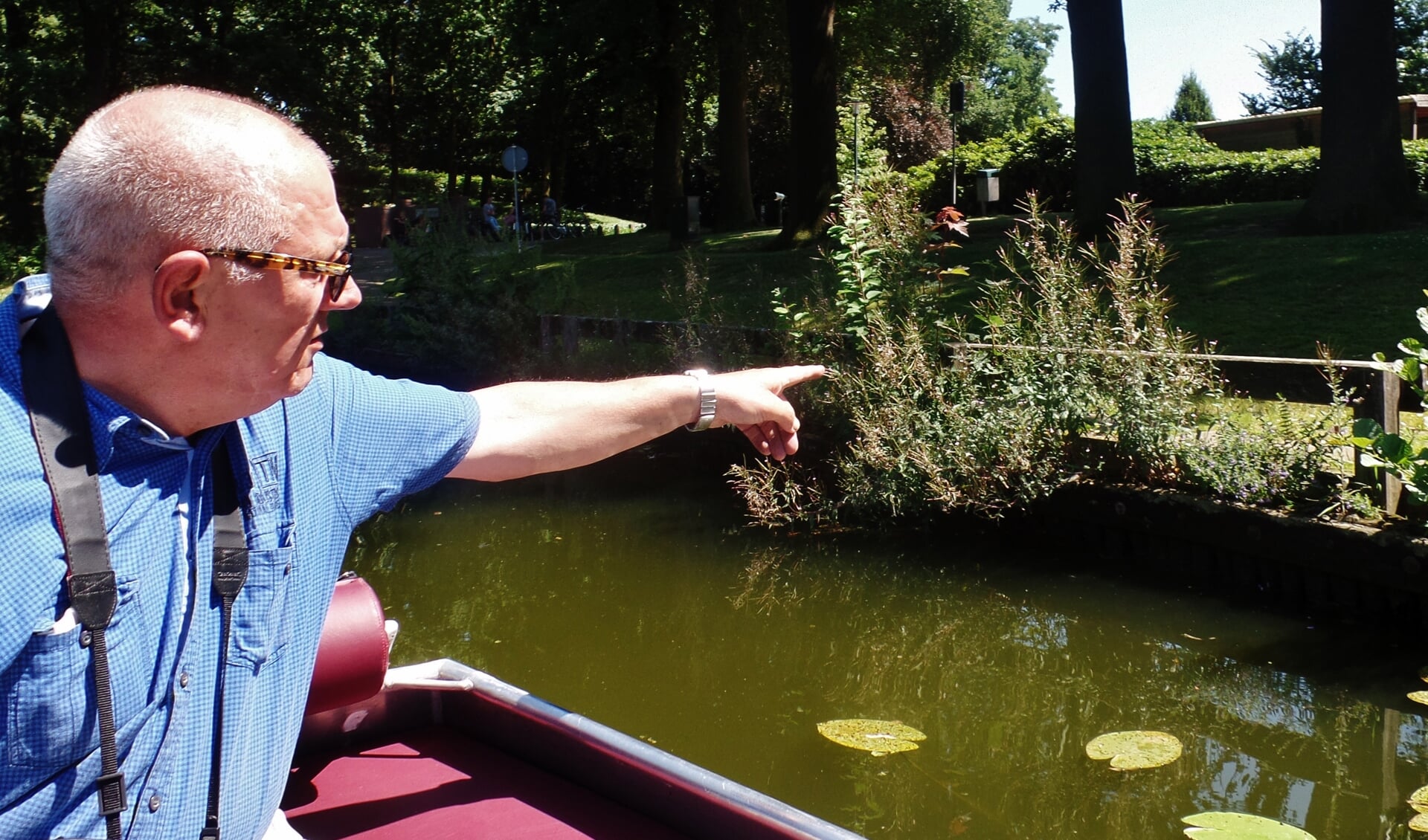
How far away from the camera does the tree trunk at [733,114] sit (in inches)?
890

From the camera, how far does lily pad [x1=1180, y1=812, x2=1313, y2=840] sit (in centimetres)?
430

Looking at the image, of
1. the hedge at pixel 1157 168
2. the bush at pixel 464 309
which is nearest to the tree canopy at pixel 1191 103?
the hedge at pixel 1157 168

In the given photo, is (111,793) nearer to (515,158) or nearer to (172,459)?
(172,459)

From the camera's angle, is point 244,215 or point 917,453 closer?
point 244,215

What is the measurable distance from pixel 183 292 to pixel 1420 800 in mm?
5005

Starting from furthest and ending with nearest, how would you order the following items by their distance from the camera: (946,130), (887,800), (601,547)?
(946,130)
(601,547)
(887,800)

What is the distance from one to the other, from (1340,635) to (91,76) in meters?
29.7

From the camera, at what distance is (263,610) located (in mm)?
1854

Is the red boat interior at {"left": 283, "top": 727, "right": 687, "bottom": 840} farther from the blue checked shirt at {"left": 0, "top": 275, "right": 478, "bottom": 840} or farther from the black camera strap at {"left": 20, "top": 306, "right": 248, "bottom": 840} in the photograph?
the black camera strap at {"left": 20, "top": 306, "right": 248, "bottom": 840}

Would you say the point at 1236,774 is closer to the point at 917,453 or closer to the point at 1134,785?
the point at 1134,785

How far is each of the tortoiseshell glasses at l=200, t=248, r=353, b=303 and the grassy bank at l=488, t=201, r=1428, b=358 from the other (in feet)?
26.8

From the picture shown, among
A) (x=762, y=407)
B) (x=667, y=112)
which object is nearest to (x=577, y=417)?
(x=762, y=407)

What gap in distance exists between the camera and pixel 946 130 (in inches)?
1721

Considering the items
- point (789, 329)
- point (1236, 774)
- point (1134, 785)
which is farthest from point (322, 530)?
point (789, 329)
